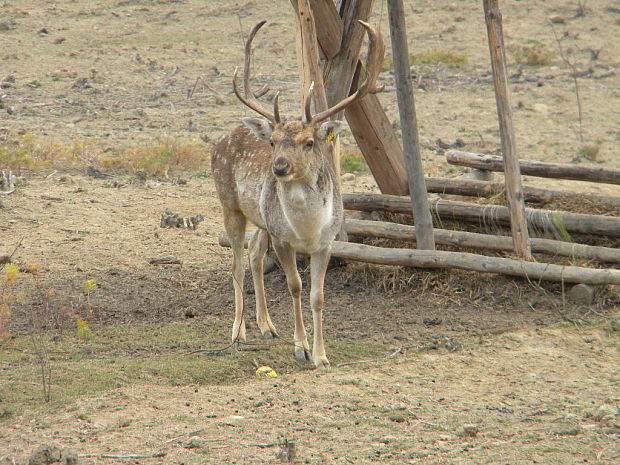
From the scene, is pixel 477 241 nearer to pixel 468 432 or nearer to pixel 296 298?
pixel 296 298

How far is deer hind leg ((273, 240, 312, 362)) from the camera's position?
7.34m

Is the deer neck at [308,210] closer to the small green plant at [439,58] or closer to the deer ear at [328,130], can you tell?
the deer ear at [328,130]

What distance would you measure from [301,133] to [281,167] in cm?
41

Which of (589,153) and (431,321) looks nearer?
(431,321)

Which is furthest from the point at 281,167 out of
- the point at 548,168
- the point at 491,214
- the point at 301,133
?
the point at 548,168

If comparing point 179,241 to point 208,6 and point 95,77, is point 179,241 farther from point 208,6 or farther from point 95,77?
point 208,6

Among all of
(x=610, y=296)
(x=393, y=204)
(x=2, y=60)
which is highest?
(x=2, y=60)

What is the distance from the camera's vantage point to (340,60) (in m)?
9.09

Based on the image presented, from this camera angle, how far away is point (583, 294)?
320 inches

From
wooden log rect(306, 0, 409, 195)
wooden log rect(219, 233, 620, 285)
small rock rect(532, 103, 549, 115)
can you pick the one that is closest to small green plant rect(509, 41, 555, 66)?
small rock rect(532, 103, 549, 115)

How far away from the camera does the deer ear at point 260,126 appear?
7059 mm

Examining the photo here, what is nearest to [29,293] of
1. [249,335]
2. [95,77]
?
[249,335]

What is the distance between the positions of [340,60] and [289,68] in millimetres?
9825

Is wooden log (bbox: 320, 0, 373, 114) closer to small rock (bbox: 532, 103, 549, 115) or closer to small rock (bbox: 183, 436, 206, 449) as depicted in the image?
small rock (bbox: 183, 436, 206, 449)
